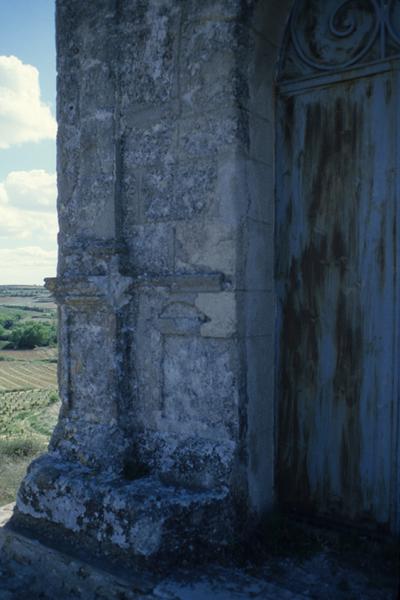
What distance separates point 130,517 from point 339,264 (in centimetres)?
163

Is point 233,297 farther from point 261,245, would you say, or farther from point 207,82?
point 207,82

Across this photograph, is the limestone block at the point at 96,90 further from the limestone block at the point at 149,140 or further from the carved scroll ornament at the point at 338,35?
the carved scroll ornament at the point at 338,35

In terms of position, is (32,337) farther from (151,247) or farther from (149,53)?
(149,53)

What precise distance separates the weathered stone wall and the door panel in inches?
4.5

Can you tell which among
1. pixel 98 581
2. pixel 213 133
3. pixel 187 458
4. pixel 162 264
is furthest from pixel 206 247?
pixel 98 581

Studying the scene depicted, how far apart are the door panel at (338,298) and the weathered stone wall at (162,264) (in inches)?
4.5

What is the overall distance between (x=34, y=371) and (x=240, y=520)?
173 feet

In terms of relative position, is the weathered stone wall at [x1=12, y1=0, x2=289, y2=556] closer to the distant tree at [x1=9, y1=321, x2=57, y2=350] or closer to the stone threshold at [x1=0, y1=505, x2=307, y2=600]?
the stone threshold at [x1=0, y1=505, x2=307, y2=600]

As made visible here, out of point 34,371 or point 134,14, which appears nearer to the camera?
point 134,14

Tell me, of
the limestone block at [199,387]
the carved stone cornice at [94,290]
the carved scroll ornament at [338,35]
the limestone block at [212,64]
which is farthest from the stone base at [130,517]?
the carved scroll ornament at [338,35]

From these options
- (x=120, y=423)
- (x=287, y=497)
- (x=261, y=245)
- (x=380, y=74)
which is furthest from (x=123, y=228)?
(x=287, y=497)

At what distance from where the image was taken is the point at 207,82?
8.70 ft

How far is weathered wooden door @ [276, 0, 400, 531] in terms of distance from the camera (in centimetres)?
251

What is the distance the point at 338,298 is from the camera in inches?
105
